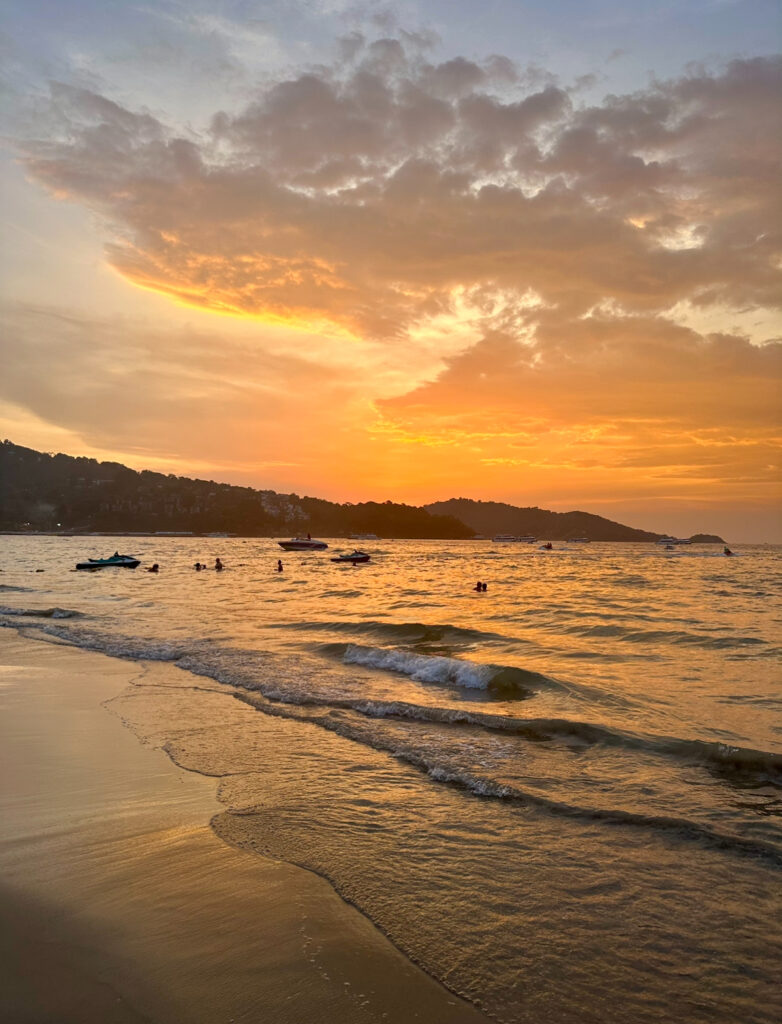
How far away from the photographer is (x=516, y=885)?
5.69 meters

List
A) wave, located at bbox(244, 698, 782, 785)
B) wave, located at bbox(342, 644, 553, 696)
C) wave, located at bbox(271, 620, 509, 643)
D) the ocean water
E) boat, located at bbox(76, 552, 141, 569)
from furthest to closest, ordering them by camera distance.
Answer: boat, located at bbox(76, 552, 141, 569)
wave, located at bbox(271, 620, 509, 643)
wave, located at bbox(342, 644, 553, 696)
wave, located at bbox(244, 698, 782, 785)
the ocean water

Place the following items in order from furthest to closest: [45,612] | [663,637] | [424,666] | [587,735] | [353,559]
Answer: [353,559]
[45,612]
[663,637]
[424,666]
[587,735]

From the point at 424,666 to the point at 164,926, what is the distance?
12736 mm

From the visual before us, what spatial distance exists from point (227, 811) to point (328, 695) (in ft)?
22.3

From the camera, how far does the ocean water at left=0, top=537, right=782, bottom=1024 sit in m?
4.65

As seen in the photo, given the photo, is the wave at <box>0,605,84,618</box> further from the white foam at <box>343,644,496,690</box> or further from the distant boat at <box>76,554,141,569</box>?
the distant boat at <box>76,554,141,569</box>

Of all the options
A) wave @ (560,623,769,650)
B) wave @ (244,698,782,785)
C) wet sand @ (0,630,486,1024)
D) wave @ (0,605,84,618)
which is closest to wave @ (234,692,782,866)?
wave @ (244,698,782,785)

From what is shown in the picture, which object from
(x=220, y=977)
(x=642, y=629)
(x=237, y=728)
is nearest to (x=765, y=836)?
(x=220, y=977)

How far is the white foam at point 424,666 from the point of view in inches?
624

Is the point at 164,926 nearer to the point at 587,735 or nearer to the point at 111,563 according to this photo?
the point at 587,735

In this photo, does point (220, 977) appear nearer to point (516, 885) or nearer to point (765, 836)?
point (516, 885)

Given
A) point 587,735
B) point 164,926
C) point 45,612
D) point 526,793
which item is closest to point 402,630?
point 587,735

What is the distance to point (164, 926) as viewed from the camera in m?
4.88

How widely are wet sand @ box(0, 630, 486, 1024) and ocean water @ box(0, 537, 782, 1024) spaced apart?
0.37 metres
